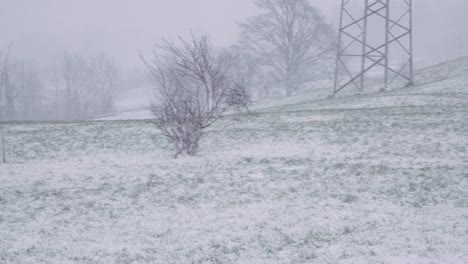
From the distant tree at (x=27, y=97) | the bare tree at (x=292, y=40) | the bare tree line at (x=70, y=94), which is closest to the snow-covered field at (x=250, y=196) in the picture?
the bare tree at (x=292, y=40)

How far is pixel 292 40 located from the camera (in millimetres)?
26766

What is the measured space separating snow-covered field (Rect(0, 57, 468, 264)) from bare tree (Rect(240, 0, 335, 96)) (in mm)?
16148

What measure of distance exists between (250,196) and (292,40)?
22298mm

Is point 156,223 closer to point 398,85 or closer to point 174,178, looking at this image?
point 174,178

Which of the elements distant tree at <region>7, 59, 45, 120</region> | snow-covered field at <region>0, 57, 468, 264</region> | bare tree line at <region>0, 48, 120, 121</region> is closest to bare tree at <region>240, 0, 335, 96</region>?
snow-covered field at <region>0, 57, 468, 264</region>

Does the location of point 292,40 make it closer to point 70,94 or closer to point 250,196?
point 250,196

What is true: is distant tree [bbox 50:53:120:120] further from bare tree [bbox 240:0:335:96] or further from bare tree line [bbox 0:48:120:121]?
bare tree [bbox 240:0:335:96]

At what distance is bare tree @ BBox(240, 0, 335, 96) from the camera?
25797 millimetres

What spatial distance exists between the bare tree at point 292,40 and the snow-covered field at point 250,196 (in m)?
16.1

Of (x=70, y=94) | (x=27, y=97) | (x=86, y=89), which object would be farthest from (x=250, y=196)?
(x=70, y=94)

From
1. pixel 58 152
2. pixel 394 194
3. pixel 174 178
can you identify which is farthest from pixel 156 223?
pixel 58 152

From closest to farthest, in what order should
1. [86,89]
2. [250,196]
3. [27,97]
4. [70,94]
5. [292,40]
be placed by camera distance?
[250,196]
[292,40]
[27,97]
[70,94]
[86,89]

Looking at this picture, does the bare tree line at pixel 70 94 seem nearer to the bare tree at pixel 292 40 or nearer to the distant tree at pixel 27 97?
the distant tree at pixel 27 97

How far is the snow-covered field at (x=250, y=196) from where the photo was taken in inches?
175
